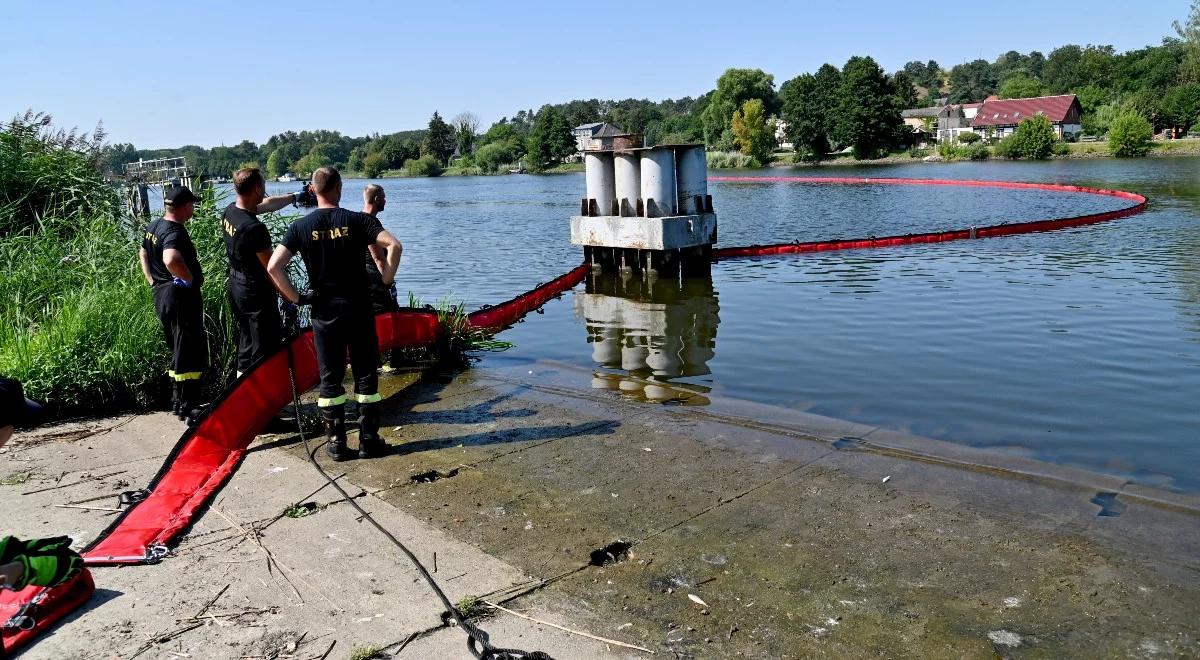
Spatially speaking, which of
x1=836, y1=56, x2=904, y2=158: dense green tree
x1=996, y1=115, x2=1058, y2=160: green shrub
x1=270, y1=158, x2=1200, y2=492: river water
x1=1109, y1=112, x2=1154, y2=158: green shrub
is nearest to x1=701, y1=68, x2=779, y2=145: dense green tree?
x1=836, y1=56, x2=904, y2=158: dense green tree

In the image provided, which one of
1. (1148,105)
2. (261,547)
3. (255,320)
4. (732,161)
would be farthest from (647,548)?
(732,161)

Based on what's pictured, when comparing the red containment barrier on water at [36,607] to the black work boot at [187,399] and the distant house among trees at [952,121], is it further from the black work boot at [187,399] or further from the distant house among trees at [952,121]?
the distant house among trees at [952,121]

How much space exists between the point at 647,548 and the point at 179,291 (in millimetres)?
4615

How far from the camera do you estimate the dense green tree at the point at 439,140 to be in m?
152

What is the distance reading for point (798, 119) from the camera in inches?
3743

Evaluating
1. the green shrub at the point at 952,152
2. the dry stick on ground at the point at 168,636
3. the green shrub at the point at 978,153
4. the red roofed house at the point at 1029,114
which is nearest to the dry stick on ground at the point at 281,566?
the dry stick on ground at the point at 168,636

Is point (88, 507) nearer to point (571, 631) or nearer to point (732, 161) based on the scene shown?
point (571, 631)

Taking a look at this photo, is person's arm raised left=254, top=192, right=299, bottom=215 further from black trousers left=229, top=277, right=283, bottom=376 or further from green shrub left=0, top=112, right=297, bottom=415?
green shrub left=0, top=112, right=297, bottom=415

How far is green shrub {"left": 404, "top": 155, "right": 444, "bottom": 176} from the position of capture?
132375 millimetres

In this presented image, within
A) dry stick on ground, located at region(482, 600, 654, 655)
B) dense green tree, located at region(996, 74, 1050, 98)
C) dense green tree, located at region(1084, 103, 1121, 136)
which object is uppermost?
dense green tree, located at region(996, 74, 1050, 98)

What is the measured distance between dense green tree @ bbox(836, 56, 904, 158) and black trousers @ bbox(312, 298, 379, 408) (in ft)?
291

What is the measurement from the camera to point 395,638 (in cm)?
381

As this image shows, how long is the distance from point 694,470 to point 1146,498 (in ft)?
9.11

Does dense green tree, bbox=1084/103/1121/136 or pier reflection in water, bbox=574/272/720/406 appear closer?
pier reflection in water, bbox=574/272/720/406
